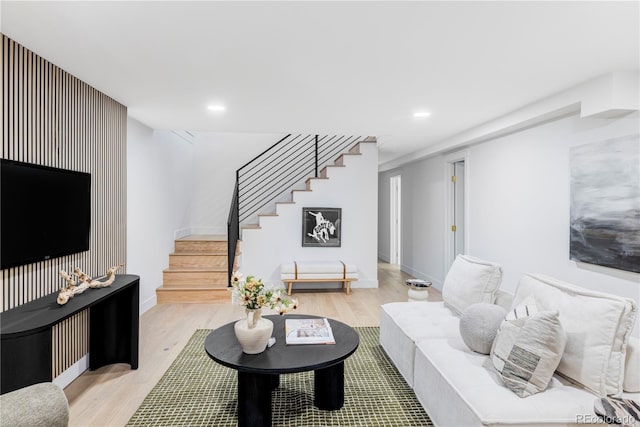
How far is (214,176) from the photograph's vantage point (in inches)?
267

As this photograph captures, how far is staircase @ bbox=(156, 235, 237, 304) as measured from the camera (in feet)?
15.8

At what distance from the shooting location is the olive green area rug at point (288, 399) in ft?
7.14

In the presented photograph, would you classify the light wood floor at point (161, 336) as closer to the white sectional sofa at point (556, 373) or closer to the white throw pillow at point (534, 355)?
the white sectional sofa at point (556, 373)

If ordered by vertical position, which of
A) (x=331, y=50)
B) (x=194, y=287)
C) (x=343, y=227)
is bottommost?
(x=194, y=287)

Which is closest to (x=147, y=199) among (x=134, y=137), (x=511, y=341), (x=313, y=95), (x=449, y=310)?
(x=134, y=137)

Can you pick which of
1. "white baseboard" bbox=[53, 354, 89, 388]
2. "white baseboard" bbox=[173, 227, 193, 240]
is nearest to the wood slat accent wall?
"white baseboard" bbox=[53, 354, 89, 388]

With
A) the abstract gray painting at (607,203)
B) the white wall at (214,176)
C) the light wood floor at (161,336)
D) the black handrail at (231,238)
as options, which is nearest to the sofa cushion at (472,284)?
the abstract gray painting at (607,203)

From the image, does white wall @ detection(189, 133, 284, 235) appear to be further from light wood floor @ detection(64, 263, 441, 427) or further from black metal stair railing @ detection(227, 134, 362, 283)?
light wood floor @ detection(64, 263, 441, 427)

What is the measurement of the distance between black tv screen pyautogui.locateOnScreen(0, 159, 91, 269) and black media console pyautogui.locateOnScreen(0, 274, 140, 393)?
1.16 ft

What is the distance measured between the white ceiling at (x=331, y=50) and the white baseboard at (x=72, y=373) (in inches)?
89.7

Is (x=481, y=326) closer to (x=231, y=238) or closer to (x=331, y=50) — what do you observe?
(x=331, y=50)

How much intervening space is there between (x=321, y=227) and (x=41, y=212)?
12.7ft

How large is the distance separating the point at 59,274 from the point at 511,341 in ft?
10.1

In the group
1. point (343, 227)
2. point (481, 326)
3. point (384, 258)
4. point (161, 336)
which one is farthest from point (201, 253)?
point (384, 258)
